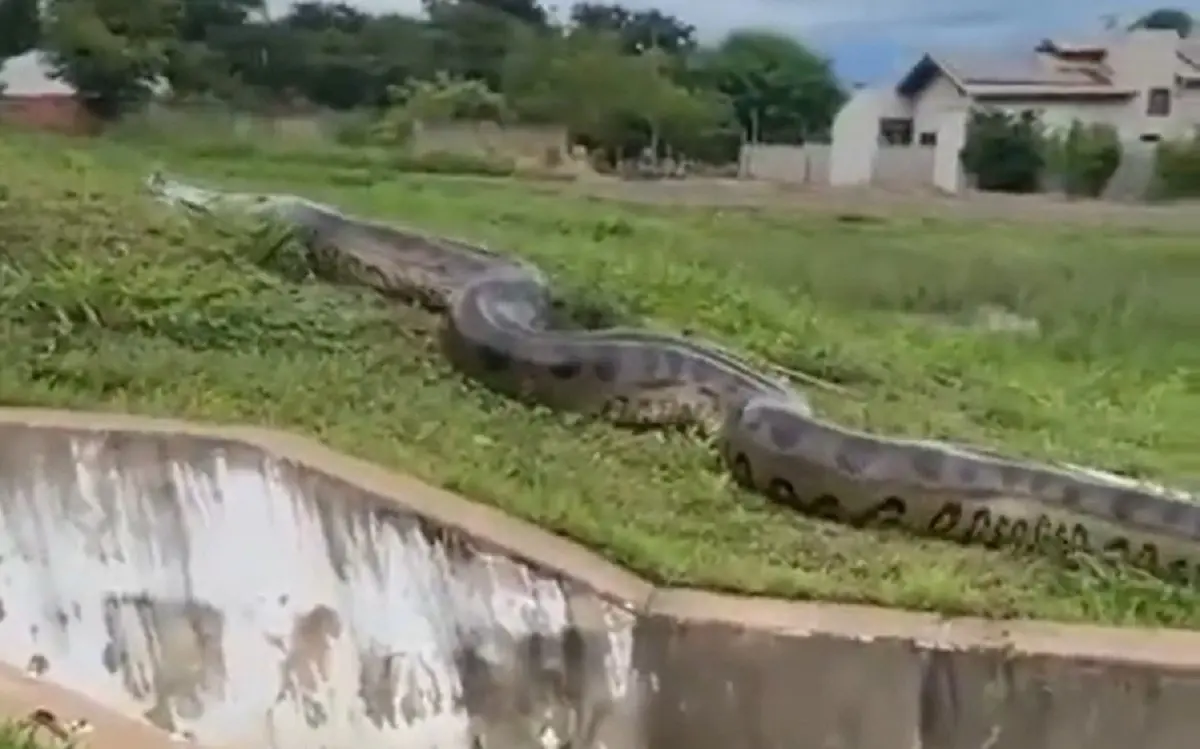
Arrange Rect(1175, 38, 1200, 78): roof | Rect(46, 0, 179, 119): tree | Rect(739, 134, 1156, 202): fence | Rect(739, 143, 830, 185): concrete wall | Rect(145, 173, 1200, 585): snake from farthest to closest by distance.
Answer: Rect(46, 0, 179, 119): tree < Rect(739, 143, 830, 185): concrete wall < Rect(739, 134, 1156, 202): fence < Rect(1175, 38, 1200, 78): roof < Rect(145, 173, 1200, 585): snake

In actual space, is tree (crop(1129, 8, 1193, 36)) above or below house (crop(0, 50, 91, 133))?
above

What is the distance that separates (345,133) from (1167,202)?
1855 mm

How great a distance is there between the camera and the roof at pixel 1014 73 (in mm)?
3768

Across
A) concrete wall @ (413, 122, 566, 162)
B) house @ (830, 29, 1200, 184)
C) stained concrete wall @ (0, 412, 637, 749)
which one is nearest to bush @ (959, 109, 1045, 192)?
house @ (830, 29, 1200, 184)

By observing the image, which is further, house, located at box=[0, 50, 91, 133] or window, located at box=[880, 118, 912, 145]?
house, located at box=[0, 50, 91, 133]

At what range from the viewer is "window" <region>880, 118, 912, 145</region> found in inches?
153

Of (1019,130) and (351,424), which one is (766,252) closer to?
(1019,130)

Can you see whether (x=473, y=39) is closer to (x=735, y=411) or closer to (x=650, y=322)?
A: (x=650, y=322)

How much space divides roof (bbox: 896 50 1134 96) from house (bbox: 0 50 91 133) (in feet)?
6.74

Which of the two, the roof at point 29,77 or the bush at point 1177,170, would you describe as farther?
the roof at point 29,77

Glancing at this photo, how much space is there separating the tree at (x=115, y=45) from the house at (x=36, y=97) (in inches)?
2.4

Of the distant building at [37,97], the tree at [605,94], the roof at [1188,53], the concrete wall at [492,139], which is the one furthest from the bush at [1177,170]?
the distant building at [37,97]

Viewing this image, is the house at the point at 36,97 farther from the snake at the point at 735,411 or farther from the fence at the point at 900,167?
the fence at the point at 900,167

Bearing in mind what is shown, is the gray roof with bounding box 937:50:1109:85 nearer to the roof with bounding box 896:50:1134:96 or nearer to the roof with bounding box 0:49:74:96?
the roof with bounding box 896:50:1134:96
